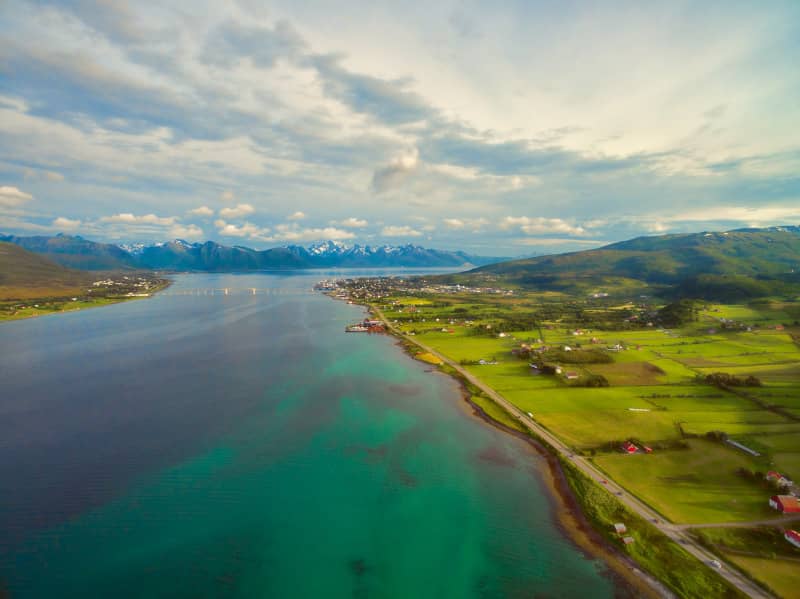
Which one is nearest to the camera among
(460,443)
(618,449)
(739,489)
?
(739,489)

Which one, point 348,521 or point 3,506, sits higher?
point 3,506

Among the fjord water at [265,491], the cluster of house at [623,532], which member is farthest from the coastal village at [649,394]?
the fjord water at [265,491]

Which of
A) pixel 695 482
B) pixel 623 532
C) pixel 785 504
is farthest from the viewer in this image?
pixel 695 482

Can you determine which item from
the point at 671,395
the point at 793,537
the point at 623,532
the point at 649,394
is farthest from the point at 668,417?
the point at 623,532

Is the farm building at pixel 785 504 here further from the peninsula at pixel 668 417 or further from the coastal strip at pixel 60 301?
the coastal strip at pixel 60 301

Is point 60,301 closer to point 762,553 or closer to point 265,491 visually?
point 265,491

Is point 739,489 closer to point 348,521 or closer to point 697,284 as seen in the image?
point 348,521

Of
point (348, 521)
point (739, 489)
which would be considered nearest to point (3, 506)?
point (348, 521)
